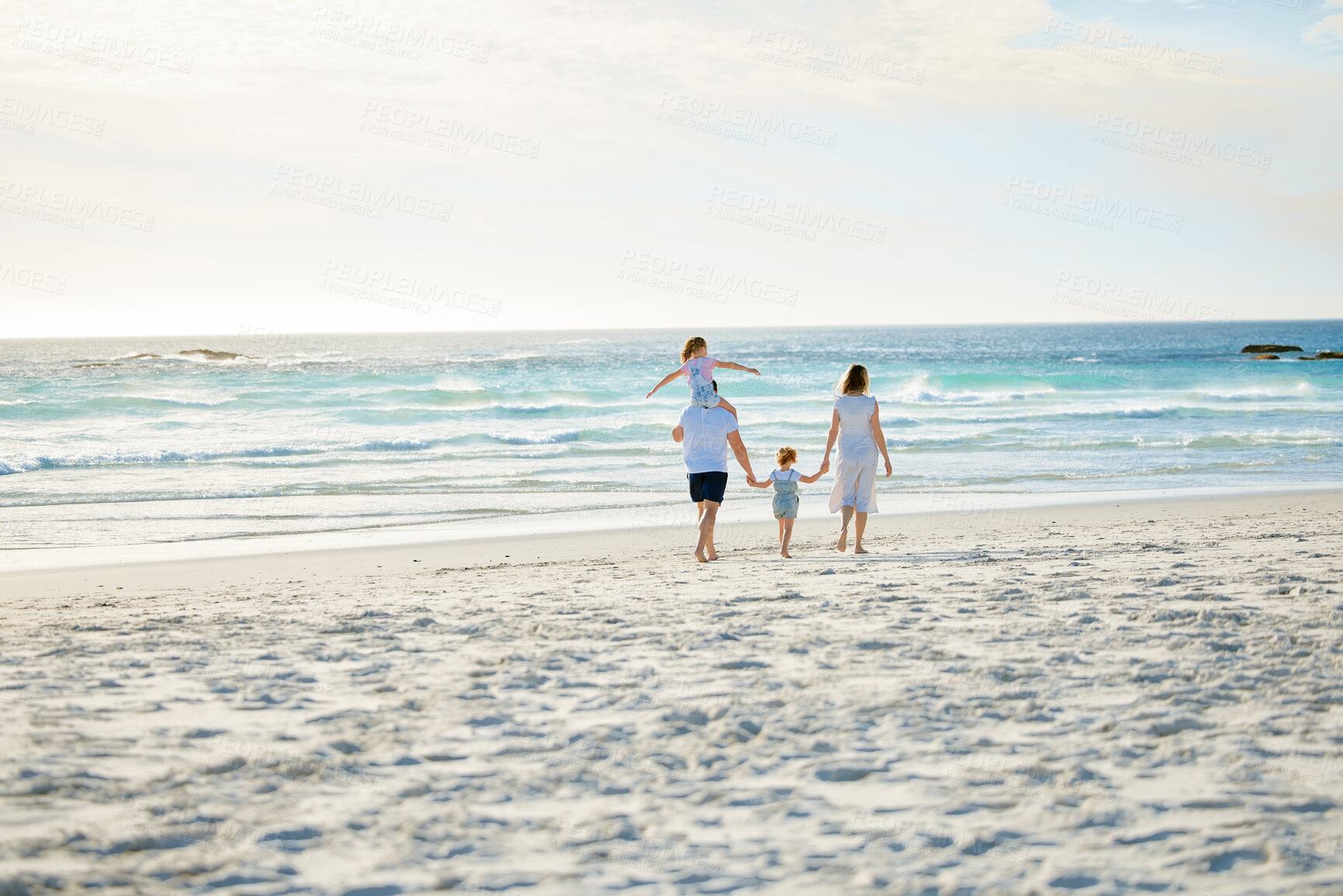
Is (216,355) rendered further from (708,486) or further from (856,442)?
(856,442)

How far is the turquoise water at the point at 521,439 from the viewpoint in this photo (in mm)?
12883

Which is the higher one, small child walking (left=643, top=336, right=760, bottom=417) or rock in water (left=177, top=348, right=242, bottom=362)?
rock in water (left=177, top=348, right=242, bottom=362)

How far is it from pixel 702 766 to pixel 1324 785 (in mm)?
2112

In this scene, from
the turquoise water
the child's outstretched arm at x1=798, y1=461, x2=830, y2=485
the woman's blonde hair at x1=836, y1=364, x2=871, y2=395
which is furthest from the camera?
the turquoise water

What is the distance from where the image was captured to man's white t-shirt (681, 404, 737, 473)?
7594mm

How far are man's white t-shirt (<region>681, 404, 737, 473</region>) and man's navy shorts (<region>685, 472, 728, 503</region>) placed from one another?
0.16ft

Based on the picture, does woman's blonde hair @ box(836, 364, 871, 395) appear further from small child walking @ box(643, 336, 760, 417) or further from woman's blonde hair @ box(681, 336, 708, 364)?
woman's blonde hair @ box(681, 336, 708, 364)

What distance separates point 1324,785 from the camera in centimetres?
315

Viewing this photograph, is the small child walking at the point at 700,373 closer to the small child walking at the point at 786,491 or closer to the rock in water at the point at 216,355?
the small child walking at the point at 786,491

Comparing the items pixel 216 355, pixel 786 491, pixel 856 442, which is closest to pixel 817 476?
pixel 786 491

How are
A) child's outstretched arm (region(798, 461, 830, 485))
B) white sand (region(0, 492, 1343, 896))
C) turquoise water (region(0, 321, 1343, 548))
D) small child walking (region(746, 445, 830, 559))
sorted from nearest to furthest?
white sand (region(0, 492, 1343, 896)), child's outstretched arm (region(798, 461, 830, 485)), small child walking (region(746, 445, 830, 559)), turquoise water (region(0, 321, 1343, 548))

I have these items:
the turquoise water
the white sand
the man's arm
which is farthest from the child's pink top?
the turquoise water

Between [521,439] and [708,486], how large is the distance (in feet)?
48.4

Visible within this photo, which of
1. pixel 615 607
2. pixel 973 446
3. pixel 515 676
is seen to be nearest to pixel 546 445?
pixel 973 446
